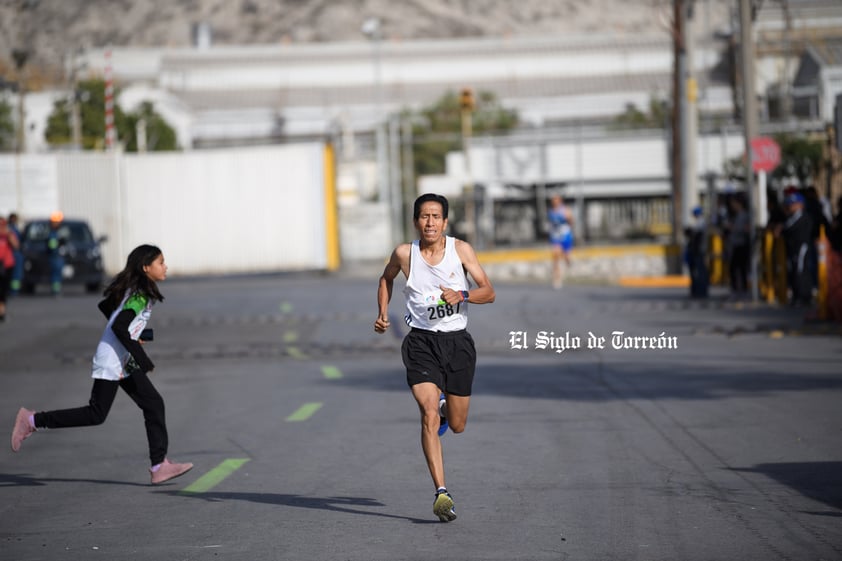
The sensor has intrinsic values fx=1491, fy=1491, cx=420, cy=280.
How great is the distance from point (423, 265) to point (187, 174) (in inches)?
1356

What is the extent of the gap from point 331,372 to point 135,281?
7437 millimetres

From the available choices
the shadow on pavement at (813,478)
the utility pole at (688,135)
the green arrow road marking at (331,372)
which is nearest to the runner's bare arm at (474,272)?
the shadow on pavement at (813,478)

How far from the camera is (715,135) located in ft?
141

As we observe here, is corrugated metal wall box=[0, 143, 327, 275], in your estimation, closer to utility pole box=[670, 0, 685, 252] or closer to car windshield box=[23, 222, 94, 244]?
car windshield box=[23, 222, 94, 244]

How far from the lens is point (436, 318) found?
27.0 ft

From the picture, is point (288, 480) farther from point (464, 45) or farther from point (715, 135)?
point (464, 45)

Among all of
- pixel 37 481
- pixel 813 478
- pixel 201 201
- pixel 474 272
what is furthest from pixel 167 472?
pixel 201 201

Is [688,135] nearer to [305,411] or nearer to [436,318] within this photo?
Answer: [305,411]

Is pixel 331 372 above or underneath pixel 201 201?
underneath

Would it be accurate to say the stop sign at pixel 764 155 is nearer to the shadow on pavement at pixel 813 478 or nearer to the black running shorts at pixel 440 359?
the shadow on pavement at pixel 813 478

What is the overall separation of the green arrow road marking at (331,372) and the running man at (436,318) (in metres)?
7.93

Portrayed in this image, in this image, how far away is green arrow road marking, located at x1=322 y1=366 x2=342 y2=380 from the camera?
1627 cm

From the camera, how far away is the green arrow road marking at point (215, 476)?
924 centimetres

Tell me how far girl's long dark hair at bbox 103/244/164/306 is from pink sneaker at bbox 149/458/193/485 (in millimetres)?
1057
